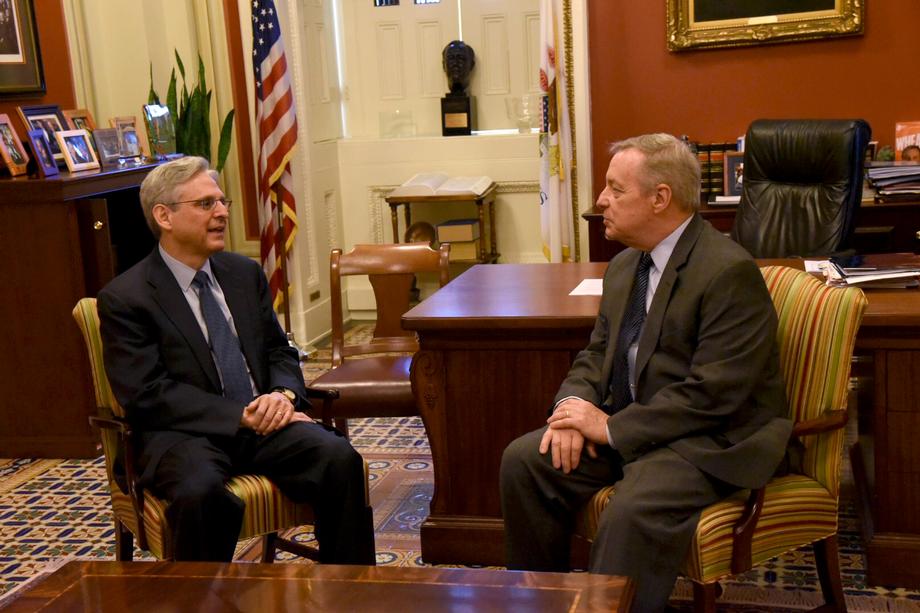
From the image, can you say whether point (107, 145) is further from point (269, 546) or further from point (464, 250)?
point (269, 546)

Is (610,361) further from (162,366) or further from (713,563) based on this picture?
(162,366)

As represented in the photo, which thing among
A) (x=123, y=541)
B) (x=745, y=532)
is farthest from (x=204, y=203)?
(x=745, y=532)

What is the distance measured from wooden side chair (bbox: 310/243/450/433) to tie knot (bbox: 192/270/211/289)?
33.6 inches

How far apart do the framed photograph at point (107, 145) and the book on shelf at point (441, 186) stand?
177 cm

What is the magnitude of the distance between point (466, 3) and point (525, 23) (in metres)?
0.40

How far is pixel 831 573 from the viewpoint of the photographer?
262 cm

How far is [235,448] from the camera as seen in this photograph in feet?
9.32

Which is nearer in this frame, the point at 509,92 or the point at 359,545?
the point at 359,545

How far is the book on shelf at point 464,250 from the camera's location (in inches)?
255

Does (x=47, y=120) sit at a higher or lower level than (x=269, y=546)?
higher

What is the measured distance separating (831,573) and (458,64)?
4.71m

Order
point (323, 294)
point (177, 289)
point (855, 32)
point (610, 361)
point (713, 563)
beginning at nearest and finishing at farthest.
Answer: point (713, 563), point (610, 361), point (177, 289), point (855, 32), point (323, 294)

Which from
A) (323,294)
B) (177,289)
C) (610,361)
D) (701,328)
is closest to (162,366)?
(177,289)

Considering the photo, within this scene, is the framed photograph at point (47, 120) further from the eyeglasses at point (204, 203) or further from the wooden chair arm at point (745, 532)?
the wooden chair arm at point (745, 532)
